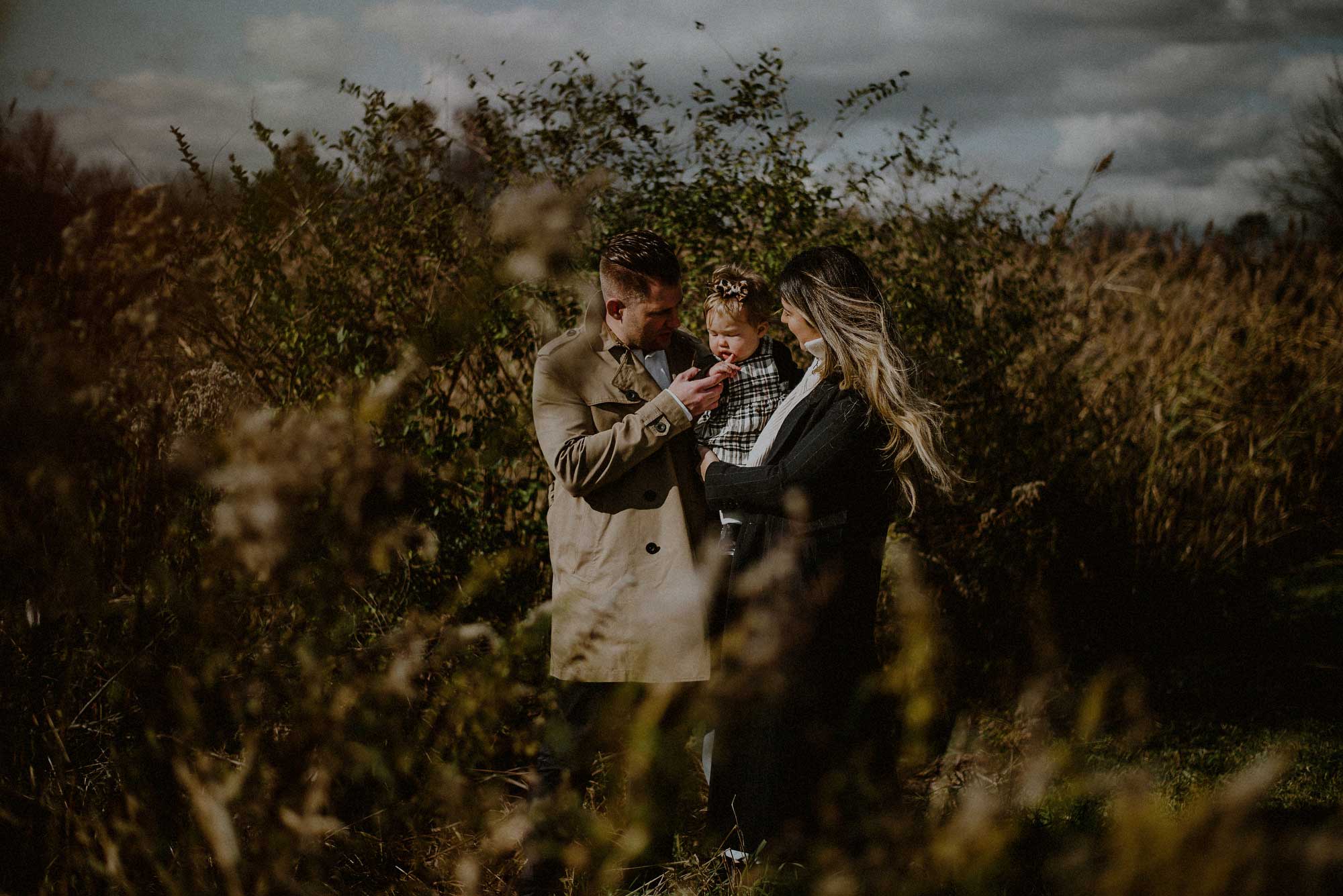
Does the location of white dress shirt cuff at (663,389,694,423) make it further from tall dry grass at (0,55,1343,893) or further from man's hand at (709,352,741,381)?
tall dry grass at (0,55,1343,893)

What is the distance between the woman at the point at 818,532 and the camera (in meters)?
2.79

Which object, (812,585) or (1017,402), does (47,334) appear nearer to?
(812,585)

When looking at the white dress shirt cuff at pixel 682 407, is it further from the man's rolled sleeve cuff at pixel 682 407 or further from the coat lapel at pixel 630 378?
the coat lapel at pixel 630 378

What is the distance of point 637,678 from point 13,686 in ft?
5.70

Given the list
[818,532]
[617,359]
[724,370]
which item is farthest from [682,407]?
[818,532]

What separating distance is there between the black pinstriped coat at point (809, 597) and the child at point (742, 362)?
323 millimetres

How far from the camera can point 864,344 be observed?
279 cm

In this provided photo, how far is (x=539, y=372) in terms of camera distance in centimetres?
299

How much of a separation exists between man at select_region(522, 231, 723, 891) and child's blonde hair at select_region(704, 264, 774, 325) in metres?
0.19

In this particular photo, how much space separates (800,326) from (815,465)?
456mm

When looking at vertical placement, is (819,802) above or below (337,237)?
below

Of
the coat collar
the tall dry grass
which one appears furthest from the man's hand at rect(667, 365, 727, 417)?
the tall dry grass

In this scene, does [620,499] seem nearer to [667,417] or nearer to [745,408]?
[667,417]

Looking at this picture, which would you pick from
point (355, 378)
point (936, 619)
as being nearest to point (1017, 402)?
point (936, 619)
